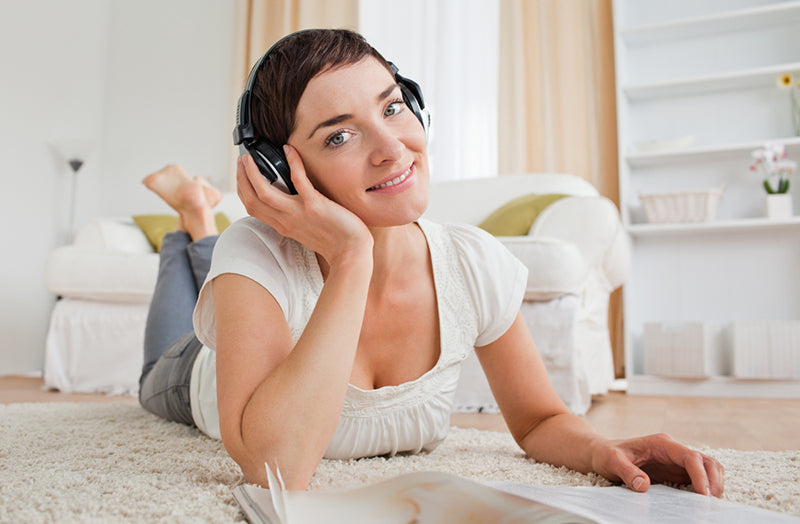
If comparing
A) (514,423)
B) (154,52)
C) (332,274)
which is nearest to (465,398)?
(514,423)

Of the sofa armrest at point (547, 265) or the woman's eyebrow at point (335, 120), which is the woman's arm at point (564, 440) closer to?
the woman's eyebrow at point (335, 120)

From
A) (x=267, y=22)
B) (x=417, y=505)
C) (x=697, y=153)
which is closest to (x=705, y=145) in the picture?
(x=697, y=153)

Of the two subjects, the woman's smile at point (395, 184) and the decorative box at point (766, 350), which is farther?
the decorative box at point (766, 350)

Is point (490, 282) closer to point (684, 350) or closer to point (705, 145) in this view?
point (684, 350)

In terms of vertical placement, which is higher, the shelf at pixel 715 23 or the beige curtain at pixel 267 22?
the beige curtain at pixel 267 22

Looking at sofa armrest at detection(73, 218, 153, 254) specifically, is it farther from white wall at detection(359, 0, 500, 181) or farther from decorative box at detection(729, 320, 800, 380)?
decorative box at detection(729, 320, 800, 380)

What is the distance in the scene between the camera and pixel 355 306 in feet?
2.61

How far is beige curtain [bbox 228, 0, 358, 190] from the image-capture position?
441 centimetres

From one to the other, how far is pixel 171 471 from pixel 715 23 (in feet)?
10.7

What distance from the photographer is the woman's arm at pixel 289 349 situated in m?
0.74

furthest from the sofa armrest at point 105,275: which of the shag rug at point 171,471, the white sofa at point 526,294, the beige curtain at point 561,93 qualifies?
the beige curtain at point 561,93

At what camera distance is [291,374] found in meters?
0.74

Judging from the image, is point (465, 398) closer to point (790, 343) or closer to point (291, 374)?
point (291, 374)

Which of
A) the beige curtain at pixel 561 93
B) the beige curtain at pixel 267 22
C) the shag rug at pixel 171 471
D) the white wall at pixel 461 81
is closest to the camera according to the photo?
the shag rug at pixel 171 471
